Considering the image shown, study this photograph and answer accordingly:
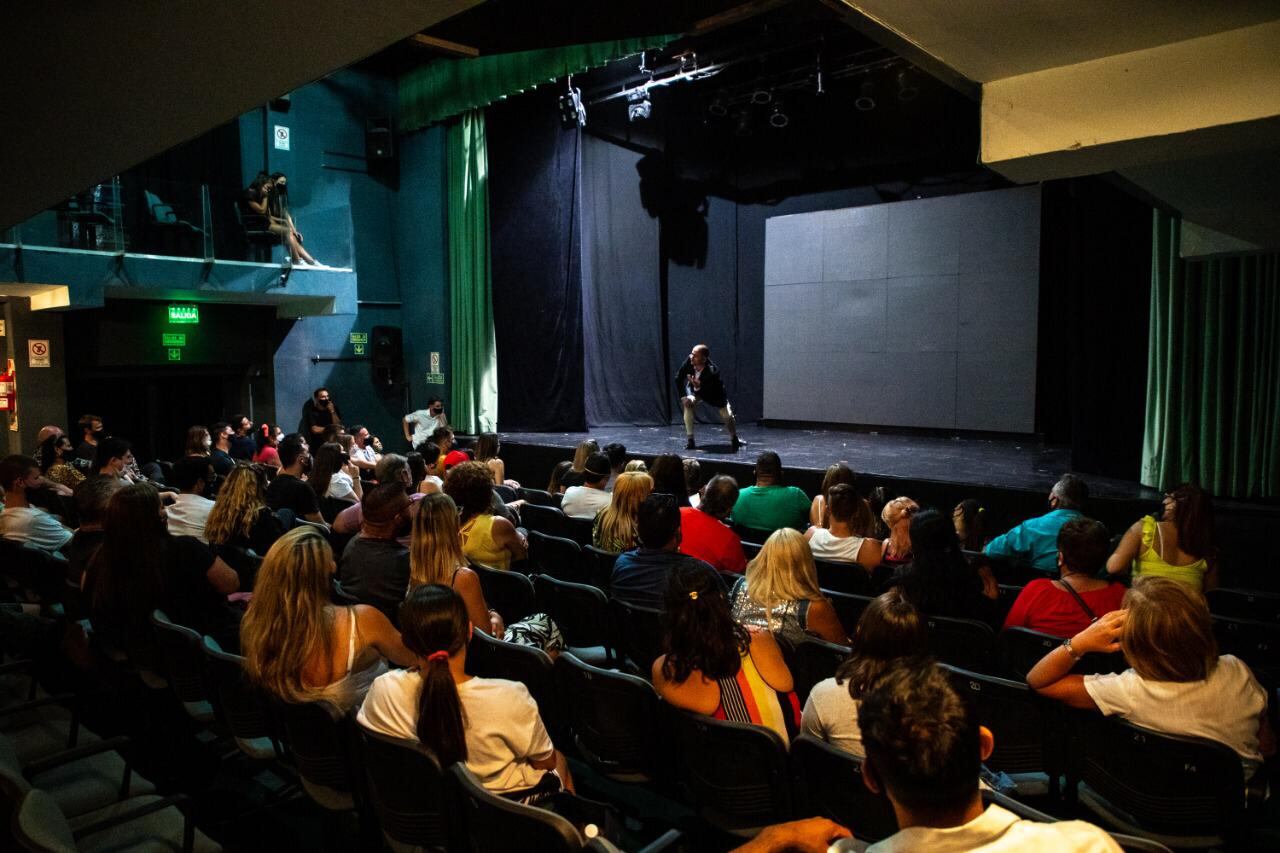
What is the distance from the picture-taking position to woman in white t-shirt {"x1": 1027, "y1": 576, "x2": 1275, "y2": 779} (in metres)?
2.14

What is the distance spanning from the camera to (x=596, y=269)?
Answer: 12.7m

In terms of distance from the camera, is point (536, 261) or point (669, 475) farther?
point (536, 261)

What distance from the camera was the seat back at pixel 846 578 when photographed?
3.93 meters

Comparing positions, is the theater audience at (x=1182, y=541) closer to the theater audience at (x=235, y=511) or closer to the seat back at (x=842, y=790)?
the seat back at (x=842, y=790)

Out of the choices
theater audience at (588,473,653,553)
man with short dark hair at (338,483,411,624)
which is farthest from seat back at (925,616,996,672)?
man with short dark hair at (338,483,411,624)

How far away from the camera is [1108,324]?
7332mm

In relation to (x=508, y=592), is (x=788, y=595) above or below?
above

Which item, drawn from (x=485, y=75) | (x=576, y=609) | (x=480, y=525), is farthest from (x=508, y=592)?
(x=485, y=75)

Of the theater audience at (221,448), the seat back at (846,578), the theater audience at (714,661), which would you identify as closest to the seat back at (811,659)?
the theater audience at (714,661)

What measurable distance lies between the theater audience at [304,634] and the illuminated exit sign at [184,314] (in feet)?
32.9

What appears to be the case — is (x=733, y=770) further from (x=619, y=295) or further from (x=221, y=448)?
(x=619, y=295)

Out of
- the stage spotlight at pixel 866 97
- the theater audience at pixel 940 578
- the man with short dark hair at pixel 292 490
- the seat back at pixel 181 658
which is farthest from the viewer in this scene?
the stage spotlight at pixel 866 97

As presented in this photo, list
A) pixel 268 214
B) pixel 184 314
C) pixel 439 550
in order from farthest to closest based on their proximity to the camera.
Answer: pixel 184 314, pixel 268 214, pixel 439 550

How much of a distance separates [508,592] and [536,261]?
848 cm
